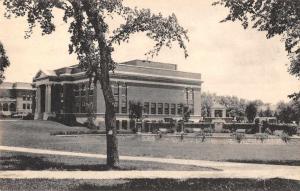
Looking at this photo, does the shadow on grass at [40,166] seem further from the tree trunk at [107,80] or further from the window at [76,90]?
the window at [76,90]

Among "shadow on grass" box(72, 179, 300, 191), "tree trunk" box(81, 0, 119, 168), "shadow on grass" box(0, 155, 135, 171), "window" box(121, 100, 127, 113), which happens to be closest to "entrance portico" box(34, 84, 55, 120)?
"window" box(121, 100, 127, 113)

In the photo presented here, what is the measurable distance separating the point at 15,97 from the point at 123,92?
43457 mm

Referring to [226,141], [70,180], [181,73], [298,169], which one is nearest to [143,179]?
[70,180]

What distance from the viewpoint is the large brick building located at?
68.9m

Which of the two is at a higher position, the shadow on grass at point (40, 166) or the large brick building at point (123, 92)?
the large brick building at point (123, 92)

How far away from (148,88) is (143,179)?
5974cm

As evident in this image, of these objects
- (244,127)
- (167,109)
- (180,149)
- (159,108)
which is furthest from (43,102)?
(180,149)

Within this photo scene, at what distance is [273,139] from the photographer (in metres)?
39.2

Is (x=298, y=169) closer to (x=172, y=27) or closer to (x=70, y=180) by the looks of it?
(x=172, y=27)

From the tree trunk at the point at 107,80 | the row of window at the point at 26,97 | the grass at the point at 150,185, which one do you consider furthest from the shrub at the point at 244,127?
the row of window at the point at 26,97

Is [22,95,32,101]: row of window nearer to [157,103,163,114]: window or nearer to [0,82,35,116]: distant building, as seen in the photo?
[0,82,35,116]: distant building

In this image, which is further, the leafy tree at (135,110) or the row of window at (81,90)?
the row of window at (81,90)

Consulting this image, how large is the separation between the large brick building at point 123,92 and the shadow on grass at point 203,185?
52.4 metres

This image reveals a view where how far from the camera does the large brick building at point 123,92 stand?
68.9 metres
